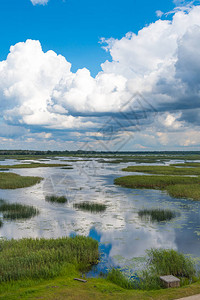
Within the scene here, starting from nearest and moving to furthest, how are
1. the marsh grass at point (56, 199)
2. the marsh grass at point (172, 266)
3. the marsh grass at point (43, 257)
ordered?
the marsh grass at point (43, 257)
the marsh grass at point (172, 266)
the marsh grass at point (56, 199)

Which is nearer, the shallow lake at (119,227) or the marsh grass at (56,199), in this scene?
the shallow lake at (119,227)

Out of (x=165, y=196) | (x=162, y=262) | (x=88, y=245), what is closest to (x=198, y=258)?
(x=162, y=262)

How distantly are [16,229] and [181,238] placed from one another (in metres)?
13.3

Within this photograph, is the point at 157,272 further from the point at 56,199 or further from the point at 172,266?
the point at 56,199

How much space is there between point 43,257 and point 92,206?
16157mm

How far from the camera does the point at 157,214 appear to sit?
2578cm

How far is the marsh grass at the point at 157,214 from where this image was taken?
24.4 meters

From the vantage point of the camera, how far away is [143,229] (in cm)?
2120

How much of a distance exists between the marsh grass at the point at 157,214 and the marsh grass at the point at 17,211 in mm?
11374

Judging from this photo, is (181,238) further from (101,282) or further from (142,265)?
(101,282)

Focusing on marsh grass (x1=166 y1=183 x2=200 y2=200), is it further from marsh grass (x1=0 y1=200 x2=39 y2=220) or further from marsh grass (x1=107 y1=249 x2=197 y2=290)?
marsh grass (x1=107 y1=249 x2=197 y2=290)

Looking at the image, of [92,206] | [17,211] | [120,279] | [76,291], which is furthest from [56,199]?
[76,291]

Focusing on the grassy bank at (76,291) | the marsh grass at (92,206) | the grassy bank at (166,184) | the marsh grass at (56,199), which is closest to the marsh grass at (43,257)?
the grassy bank at (76,291)

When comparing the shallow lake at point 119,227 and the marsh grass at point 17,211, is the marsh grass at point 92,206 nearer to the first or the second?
the shallow lake at point 119,227
